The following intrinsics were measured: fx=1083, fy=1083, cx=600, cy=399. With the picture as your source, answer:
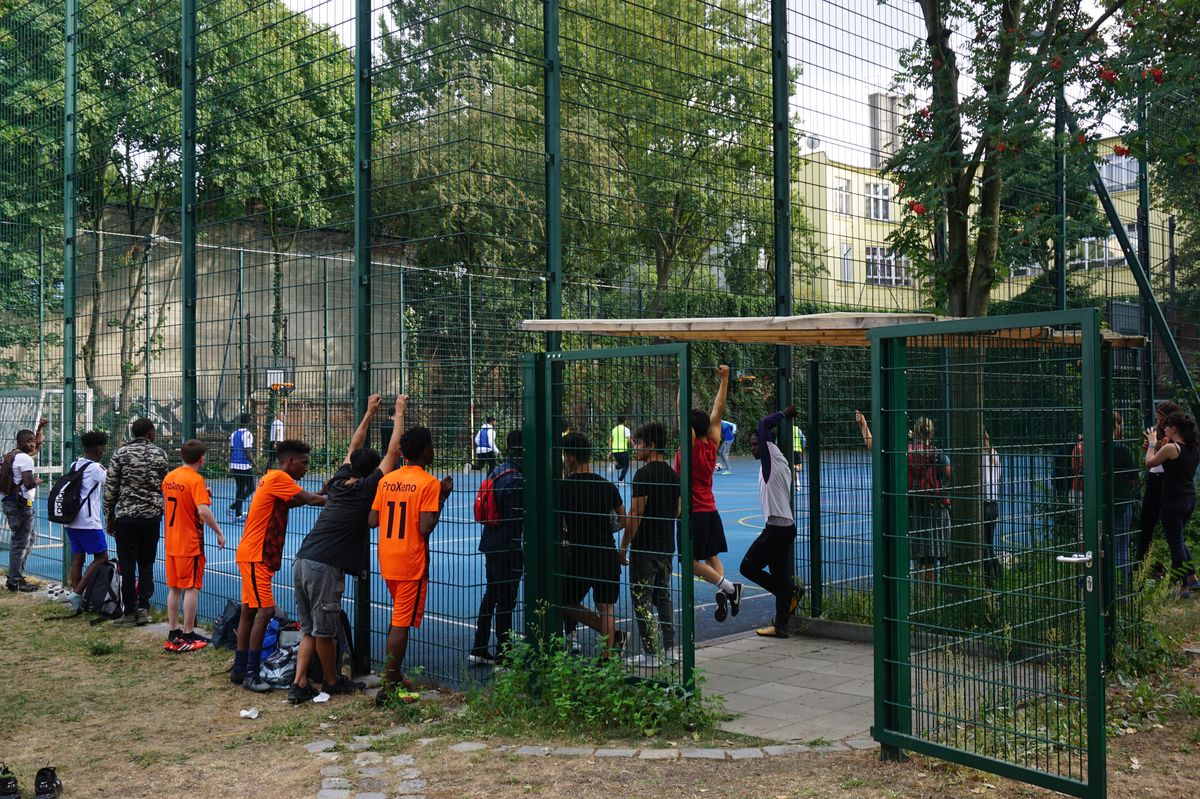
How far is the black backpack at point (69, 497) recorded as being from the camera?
452 inches

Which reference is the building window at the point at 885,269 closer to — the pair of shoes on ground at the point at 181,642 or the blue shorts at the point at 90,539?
the pair of shoes on ground at the point at 181,642

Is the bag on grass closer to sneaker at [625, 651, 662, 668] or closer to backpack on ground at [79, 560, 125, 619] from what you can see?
backpack on ground at [79, 560, 125, 619]

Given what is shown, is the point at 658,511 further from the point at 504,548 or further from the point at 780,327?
the point at 780,327

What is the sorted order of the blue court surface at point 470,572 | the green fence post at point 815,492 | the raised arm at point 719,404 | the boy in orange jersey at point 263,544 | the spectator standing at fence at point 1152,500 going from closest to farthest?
the blue court surface at point 470,572
the raised arm at point 719,404
the boy in orange jersey at point 263,544
the green fence post at point 815,492
the spectator standing at fence at point 1152,500

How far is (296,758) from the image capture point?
6527 millimetres

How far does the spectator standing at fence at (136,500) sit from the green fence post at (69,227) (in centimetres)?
351

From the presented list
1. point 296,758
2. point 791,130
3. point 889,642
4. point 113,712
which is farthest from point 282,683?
point 791,130

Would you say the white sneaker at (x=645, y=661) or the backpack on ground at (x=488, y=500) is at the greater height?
the backpack on ground at (x=488, y=500)

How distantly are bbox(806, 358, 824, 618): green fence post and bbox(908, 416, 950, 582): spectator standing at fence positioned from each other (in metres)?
2.94

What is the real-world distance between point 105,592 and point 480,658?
5.40 m

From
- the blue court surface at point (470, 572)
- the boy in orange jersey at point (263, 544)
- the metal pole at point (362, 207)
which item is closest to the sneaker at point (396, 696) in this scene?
the blue court surface at point (470, 572)

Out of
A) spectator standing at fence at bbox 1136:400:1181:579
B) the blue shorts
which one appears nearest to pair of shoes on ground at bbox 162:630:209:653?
the blue shorts

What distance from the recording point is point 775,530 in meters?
9.54

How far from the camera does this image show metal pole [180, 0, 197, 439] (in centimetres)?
1109
